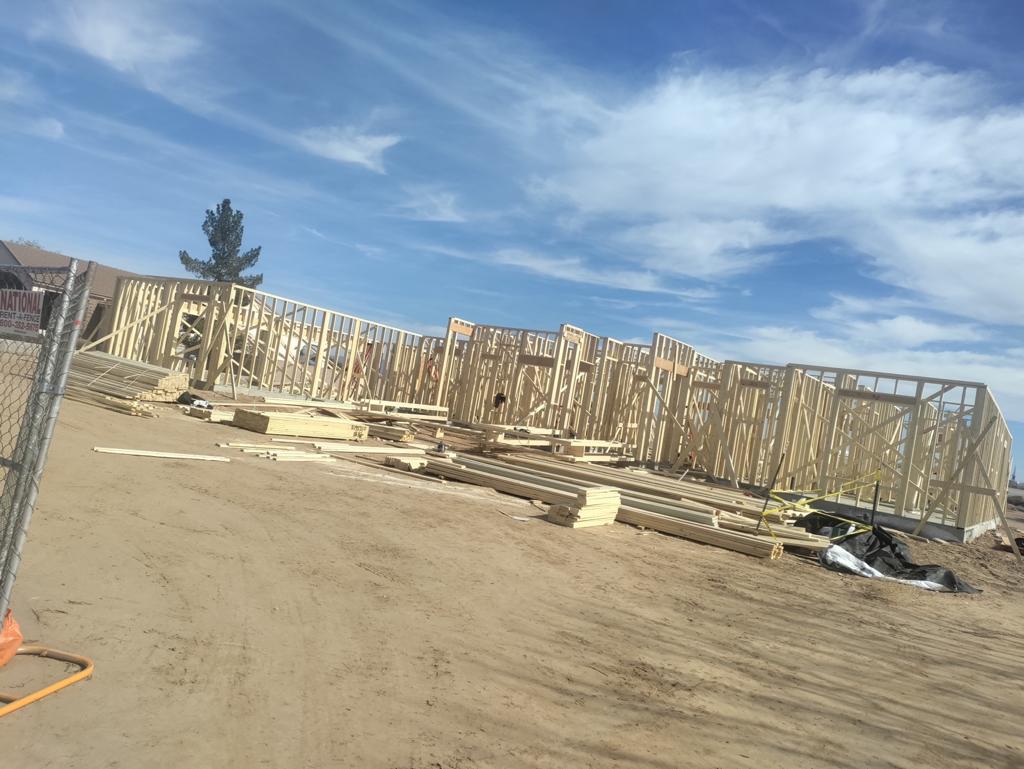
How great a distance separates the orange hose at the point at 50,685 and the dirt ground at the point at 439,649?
0.05m

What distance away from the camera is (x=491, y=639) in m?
5.01

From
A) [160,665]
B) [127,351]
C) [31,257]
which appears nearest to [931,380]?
[160,665]

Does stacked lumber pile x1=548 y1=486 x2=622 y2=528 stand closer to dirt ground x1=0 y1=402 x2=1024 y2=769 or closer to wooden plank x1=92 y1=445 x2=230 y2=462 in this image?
dirt ground x1=0 y1=402 x2=1024 y2=769

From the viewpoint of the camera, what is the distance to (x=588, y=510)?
1009 centimetres

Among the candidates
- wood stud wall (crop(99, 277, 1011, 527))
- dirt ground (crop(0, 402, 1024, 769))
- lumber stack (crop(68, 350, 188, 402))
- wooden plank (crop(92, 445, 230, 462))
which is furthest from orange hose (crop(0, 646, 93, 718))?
wood stud wall (crop(99, 277, 1011, 527))

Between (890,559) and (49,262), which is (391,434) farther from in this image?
(49,262)

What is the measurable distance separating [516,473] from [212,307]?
11.2 metres

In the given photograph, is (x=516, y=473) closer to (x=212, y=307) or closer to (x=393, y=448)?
(x=393, y=448)

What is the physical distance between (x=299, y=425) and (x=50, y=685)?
37.8 feet

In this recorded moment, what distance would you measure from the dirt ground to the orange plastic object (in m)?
0.06

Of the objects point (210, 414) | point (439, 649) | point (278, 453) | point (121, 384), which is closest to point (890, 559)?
point (439, 649)

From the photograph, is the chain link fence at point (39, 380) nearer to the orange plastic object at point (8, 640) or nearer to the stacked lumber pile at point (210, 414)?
the orange plastic object at point (8, 640)

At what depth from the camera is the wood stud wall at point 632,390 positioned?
17.4 m

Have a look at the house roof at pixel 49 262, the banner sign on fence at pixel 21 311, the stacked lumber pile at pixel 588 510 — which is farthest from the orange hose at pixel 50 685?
the house roof at pixel 49 262
